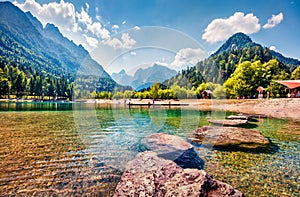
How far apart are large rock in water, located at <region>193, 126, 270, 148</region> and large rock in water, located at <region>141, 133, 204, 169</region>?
257 centimetres

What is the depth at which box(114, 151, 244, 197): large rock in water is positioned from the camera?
4629 mm

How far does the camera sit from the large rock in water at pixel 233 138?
11098mm

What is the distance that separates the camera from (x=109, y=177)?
6.73 m

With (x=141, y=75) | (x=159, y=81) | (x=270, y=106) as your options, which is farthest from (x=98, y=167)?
(x=270, y=106)

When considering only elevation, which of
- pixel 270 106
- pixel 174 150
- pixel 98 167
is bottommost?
pixel 98 167

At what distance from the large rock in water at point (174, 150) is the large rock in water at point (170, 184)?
2.48m

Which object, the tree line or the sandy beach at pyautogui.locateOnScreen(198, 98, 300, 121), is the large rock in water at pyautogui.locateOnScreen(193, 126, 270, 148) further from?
the tree line

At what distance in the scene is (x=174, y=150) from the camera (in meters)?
9.31

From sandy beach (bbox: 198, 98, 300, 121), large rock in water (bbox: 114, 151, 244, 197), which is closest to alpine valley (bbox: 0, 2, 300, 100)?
large rock in water (bbox: 114, 151, 244, 197)

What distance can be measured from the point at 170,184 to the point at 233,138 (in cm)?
857

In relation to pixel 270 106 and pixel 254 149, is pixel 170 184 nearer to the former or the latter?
pixel 254 149

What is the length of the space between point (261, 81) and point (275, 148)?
7040cm

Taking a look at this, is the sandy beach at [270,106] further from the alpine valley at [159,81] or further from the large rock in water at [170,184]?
the large rock in water at [170,184]

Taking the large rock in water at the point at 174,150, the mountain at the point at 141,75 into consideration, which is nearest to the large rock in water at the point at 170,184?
the large rock in water at the point at 174,150
